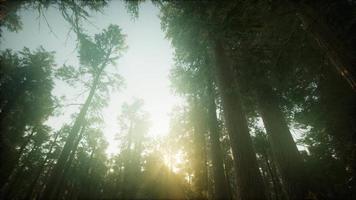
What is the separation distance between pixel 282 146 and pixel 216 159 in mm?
3123

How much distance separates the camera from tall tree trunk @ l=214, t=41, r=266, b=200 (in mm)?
4441

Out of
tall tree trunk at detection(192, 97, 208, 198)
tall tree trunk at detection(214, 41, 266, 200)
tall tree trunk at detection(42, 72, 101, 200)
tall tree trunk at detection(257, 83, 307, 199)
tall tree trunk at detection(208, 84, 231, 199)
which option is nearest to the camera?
tall tree trunk at detection(214, 41, 266, 200)

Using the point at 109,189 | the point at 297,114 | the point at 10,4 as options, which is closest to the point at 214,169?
the point at 297,114

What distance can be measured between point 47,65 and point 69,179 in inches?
1065

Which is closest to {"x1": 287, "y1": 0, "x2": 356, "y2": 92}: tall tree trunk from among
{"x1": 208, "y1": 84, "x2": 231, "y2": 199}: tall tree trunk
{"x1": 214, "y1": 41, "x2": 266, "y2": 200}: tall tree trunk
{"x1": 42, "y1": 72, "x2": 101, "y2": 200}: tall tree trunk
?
{"x1": 214, "y1": 41, "x2": 266, "y2": 200}: tall tree trunk

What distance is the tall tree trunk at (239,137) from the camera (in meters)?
4.44

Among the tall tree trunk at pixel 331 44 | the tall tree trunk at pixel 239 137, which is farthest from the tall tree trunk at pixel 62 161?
the tall tree trunk at pixel 331 44

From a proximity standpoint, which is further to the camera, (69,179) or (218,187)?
(69,179)

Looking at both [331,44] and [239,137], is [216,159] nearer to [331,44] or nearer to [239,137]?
[239,137]

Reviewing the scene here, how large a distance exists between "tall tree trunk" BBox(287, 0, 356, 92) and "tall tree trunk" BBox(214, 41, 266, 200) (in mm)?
2486

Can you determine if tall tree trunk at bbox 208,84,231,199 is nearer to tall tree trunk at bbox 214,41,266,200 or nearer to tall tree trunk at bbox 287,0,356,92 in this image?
tall tree trunk at bbox 214,41,266,200

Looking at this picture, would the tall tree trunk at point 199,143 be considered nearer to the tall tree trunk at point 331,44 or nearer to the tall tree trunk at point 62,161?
the tall tree trunk at point 62,161

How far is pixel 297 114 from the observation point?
33.4ft

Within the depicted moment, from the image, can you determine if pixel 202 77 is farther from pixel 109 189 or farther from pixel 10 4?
pixel 109 189
